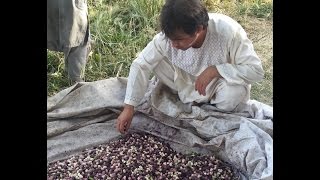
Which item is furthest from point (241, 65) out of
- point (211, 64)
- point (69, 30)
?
point (69, 30)

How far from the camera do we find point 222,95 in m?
2.16

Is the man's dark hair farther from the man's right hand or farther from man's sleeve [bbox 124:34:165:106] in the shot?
the man's right hand

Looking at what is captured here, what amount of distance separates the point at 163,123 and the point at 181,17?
555mm

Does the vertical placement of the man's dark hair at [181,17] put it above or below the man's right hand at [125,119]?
above

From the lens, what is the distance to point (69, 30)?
238 centimetres

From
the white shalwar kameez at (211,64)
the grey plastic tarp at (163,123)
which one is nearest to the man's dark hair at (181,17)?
the white shalwar kameez at (211,64)

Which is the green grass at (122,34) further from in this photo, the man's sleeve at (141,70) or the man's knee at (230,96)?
the man's sleeve at (141,70)

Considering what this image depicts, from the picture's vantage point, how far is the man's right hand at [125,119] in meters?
2.12

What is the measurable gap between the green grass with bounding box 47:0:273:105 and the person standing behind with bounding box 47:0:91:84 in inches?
6.5

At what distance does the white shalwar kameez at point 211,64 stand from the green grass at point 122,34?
1.44ft

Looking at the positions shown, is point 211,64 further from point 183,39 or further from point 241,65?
point 183,39
